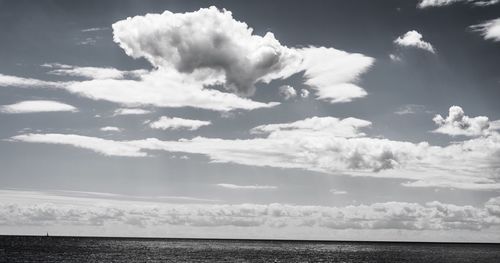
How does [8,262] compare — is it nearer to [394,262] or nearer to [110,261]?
[110,261]

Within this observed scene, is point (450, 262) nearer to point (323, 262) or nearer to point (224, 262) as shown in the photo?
point (323, 262)

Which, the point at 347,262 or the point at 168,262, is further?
the point at 347,262

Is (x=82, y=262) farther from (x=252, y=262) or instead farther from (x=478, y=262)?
(x=478, y=262)

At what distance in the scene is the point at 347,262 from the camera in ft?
510

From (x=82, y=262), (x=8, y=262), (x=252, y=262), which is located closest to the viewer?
(x=8, y=262)

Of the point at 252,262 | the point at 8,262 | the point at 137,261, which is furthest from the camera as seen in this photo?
the point at 252,262

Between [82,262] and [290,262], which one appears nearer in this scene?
[82,262]

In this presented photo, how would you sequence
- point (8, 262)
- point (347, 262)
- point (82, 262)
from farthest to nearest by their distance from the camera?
point (347, 262)
point (82, 262)
point (8, 262)

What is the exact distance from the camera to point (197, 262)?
444ft

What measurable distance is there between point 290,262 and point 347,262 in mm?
19516

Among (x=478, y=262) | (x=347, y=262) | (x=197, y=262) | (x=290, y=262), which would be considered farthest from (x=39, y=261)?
(x=478, y=262)

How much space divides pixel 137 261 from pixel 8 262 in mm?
31013

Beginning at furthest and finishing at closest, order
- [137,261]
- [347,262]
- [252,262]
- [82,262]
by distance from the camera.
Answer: [347,262]
[252,262]
[137,261]
[82,262]

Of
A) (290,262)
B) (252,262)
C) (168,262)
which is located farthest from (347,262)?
(168,262)
